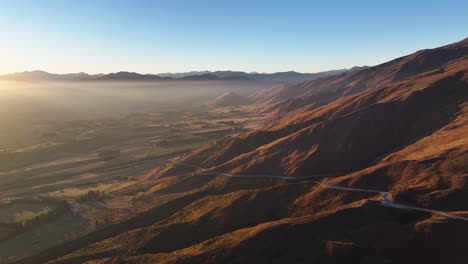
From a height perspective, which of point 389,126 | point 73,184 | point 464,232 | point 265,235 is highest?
point 389,126

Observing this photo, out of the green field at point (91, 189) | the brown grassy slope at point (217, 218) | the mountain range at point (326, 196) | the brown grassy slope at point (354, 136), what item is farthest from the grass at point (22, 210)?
the brown grassy slope at point (354, 136)

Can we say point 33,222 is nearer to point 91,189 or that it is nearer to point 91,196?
point 91,196

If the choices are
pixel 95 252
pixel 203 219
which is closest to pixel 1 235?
pixel 95 252

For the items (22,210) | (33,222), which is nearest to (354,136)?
(33,222)

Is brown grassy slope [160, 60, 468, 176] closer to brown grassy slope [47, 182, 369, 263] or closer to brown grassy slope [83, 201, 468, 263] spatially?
brown grassy slope [47, 182, 369, 263]

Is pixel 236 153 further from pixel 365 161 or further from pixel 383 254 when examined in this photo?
pixel 383 254

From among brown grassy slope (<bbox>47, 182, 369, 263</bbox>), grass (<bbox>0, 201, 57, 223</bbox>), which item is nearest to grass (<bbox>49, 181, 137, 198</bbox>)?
grass (<bbox>0, 201, 57, 223</bbox>)
